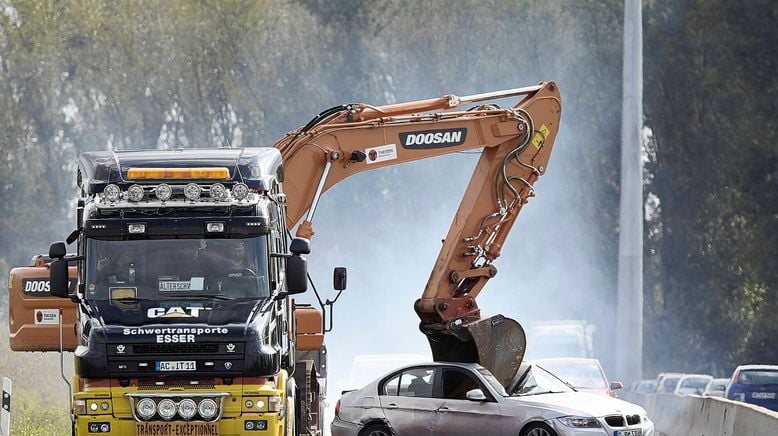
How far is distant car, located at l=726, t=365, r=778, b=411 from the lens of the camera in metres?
34.2

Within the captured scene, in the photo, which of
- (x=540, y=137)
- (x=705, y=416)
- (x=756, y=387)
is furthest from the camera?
(x=756, y=387)

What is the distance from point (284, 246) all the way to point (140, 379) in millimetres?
2405

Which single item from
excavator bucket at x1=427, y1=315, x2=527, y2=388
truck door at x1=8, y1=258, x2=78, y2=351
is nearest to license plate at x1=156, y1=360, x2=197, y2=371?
truck door at x1=8, y1=258, x2=78, y2=351

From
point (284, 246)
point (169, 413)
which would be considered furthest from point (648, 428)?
point (169, 413)

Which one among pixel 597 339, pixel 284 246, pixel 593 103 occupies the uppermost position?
pixel 593 103

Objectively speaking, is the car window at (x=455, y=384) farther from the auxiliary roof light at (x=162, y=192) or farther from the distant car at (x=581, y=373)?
the distant car at (x=581, y=373)

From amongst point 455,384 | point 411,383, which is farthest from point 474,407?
point 411,383

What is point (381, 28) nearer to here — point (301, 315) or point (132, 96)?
point (132, 96)

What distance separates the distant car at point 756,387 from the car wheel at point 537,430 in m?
15.5

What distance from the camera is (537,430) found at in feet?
65.0

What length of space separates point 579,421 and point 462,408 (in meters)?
1.56

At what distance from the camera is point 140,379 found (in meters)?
15.5

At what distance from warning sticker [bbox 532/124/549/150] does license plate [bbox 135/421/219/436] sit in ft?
29.8

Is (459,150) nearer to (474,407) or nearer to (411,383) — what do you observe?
(411,383)
